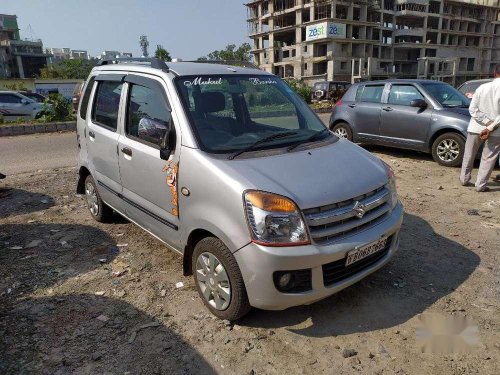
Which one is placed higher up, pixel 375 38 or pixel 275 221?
pixel 375 38

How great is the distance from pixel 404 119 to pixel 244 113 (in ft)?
18.2

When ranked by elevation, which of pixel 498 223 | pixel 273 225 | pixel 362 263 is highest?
pixel 273 225

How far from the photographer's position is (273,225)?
8.49ft

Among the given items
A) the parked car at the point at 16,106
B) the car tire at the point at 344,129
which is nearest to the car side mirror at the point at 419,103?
the car tire at the point at 344,129

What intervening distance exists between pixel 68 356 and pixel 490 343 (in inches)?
118

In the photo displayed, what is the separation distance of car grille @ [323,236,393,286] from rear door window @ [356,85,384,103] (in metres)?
6.53

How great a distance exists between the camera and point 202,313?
3.17 m

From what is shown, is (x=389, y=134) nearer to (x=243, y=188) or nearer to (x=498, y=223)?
(x=498, y=223)

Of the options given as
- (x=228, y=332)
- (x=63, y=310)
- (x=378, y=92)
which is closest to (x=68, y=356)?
(x=63, y=310)

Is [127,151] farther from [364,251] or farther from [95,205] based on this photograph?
[364,251]

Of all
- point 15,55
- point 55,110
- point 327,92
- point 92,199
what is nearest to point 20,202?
point 92,199

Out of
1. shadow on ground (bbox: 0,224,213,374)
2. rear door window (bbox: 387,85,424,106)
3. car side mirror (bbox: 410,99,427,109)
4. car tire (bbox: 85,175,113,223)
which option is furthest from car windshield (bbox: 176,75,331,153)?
rear door window (bbox: 387,85,424,106)

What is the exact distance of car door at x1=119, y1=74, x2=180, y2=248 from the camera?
128 inches

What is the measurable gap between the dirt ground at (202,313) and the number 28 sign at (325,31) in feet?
219
